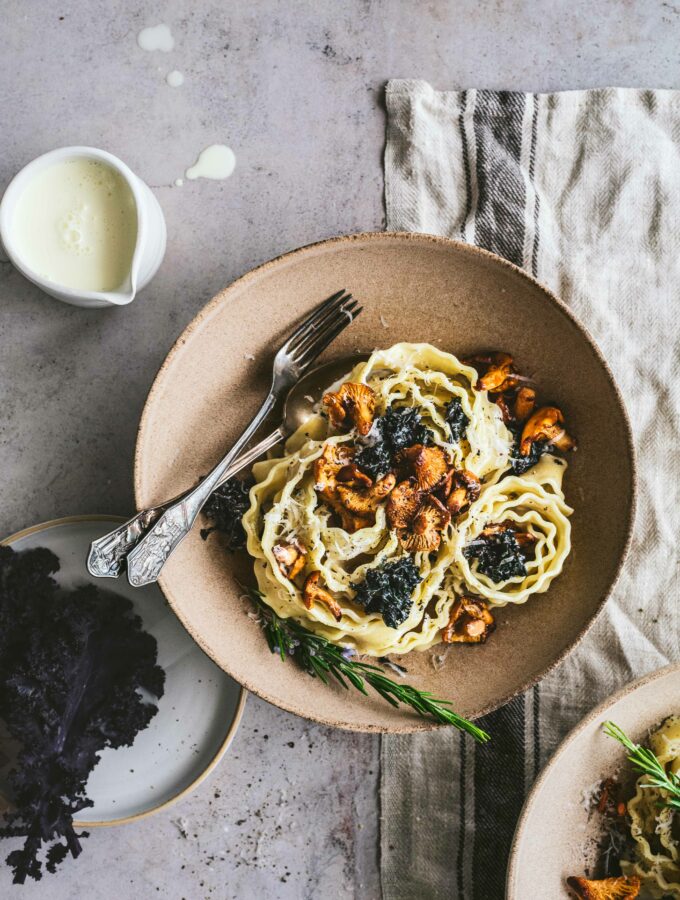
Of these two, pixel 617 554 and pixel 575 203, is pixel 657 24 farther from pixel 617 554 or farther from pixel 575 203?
pixel 617 554

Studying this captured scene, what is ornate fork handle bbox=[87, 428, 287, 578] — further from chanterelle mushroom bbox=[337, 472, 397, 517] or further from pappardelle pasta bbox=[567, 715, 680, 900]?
pappardelle pasta bbox=[567, 715, 680, 900]

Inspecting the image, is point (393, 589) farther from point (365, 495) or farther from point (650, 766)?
point (650, 766)

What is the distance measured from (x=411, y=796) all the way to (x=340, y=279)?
1856mm

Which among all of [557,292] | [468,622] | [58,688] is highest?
[557,292]

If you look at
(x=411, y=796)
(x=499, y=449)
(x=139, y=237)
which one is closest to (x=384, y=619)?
(x=499, y=449)

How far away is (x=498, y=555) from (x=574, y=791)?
797 mm

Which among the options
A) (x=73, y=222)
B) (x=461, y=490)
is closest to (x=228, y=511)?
(x=461, y=490)

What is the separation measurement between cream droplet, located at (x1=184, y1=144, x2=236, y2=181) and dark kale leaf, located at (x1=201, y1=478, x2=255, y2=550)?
3.78ft

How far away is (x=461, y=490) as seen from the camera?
2.24 meters

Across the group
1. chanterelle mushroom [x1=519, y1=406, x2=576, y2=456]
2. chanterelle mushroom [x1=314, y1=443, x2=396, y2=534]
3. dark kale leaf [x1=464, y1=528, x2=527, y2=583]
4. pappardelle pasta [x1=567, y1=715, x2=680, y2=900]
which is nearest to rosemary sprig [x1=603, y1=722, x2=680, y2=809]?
pappardelle pasta [x1=567, y1=715, x2=680, y2=900]

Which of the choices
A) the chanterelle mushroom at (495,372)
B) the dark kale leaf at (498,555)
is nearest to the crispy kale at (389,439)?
the chanterelle mushroom at (495,372)

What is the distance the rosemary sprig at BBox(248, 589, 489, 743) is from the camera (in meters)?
2.29

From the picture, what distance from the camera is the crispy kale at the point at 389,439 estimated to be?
224 centimetres

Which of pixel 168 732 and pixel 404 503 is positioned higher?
pixel 404 503
